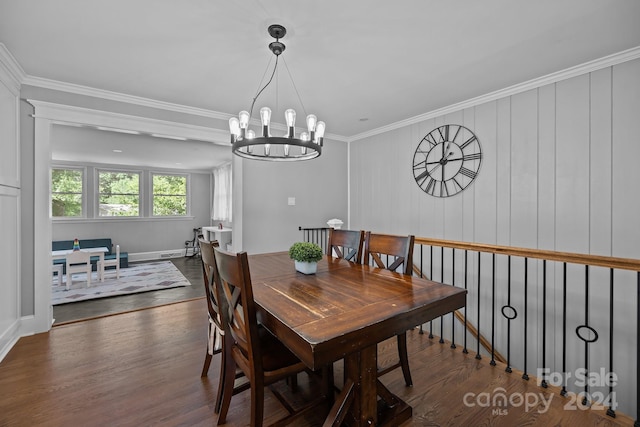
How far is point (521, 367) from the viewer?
10.1ft

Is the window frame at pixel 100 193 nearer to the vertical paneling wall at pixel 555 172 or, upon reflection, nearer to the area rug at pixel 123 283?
the area rug at pixel 123 283

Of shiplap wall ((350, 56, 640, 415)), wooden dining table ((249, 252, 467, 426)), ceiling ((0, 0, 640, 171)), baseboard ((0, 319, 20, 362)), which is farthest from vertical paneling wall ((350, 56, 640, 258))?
baseboard ((0, 319, 20, 362))

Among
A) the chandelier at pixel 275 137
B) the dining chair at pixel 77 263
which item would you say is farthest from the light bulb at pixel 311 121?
the dining chair at pixel 77 263

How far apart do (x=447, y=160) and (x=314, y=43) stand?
2248 mm

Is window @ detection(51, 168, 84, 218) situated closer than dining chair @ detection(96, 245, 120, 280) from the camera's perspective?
No

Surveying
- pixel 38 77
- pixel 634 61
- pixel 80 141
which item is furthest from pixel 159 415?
pixel 80 141

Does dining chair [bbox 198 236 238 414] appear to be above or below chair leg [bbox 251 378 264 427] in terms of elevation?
above

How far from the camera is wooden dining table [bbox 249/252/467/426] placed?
42.8 inches

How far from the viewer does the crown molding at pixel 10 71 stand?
2238 millimetres

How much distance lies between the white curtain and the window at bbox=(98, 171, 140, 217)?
6.17 feet

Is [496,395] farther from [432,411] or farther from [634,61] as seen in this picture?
[634,61]

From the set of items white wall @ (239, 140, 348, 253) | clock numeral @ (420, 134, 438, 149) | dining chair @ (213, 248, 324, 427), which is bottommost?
dining chair @ (213, 248, 324, 427)

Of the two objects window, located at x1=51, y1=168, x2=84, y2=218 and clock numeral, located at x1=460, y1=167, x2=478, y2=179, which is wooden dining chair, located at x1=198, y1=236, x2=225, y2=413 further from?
window, located at x1=51, y1=168, x2=84, y2=218

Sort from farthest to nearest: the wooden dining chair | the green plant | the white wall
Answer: the white wall → the green plant → the wooden dining chair
